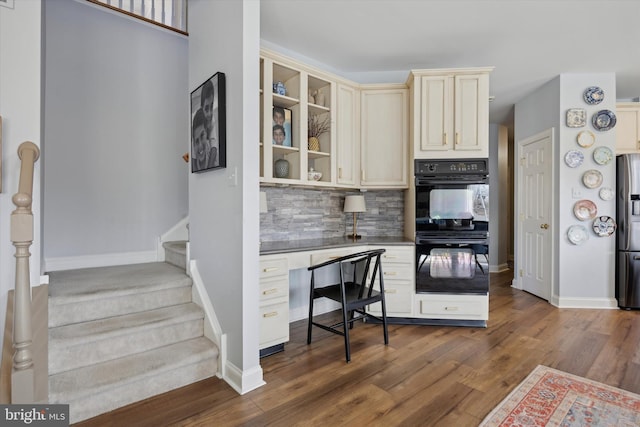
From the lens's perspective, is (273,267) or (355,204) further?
(355,204)

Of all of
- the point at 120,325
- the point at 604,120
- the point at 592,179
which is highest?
the point at 604,120

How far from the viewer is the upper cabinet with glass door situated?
2.85 m

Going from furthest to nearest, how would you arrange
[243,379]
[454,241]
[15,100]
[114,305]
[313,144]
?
[313,144], [454,241], [114,305], [243,379], [15,100]

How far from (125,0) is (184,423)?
2966 mm

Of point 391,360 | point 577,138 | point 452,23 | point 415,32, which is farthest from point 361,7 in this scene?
point 577,138

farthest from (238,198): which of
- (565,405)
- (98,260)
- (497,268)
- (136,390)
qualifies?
(497,268)

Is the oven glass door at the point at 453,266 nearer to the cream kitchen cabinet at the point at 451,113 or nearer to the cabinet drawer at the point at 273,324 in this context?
the cream kitchen cabinet at the point at 451,113

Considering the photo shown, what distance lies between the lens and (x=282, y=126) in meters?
3.05

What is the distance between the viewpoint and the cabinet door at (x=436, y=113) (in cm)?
322

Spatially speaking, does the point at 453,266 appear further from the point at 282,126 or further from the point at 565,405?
the point at 282,126

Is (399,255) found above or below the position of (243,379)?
above

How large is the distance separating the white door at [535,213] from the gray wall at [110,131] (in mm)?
4408

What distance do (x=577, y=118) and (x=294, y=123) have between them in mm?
3345

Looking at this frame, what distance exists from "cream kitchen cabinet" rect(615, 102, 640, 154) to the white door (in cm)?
84
